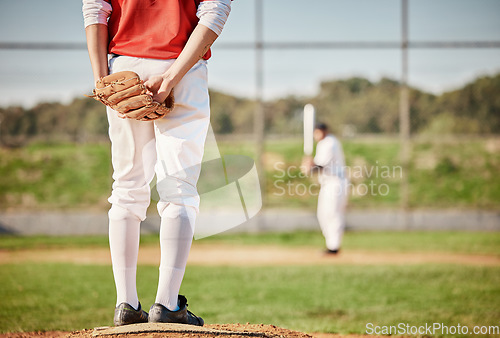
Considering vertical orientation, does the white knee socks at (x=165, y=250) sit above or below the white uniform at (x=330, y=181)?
above

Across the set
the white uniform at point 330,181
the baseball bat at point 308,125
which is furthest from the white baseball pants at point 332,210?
the baseball bat at point 308,125

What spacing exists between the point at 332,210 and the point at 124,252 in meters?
6.50

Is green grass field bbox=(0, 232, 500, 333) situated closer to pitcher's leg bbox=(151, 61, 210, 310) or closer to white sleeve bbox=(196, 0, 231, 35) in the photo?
pitcher's leg bbox=(151, 61, 210, 310)

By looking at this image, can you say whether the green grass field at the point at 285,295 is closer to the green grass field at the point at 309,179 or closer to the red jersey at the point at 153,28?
the red jersey at the point at 153,28

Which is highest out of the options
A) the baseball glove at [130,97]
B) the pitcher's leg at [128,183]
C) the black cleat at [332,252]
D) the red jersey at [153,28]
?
the red jersey at [153,28]

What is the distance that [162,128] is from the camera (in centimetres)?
243

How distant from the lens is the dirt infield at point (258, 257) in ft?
25.2

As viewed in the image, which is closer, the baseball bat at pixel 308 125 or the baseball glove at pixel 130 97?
the baseball glove at pixel 130 97

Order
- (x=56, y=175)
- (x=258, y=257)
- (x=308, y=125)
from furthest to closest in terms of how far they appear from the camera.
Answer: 1. (x=56, y=175)
2. (x=308, y=125)
3. (x=258, y=257)

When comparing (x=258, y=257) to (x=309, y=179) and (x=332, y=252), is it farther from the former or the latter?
(x=309, y=179)

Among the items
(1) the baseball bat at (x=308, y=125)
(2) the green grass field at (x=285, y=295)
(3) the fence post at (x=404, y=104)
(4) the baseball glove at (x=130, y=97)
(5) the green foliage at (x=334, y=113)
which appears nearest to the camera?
(4) the baseball glove at (x=130, y=97)

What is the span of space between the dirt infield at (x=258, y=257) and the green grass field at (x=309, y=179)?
4178mm

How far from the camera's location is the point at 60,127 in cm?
1352

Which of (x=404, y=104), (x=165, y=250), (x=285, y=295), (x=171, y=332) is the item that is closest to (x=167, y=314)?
(x=171, y=332)
